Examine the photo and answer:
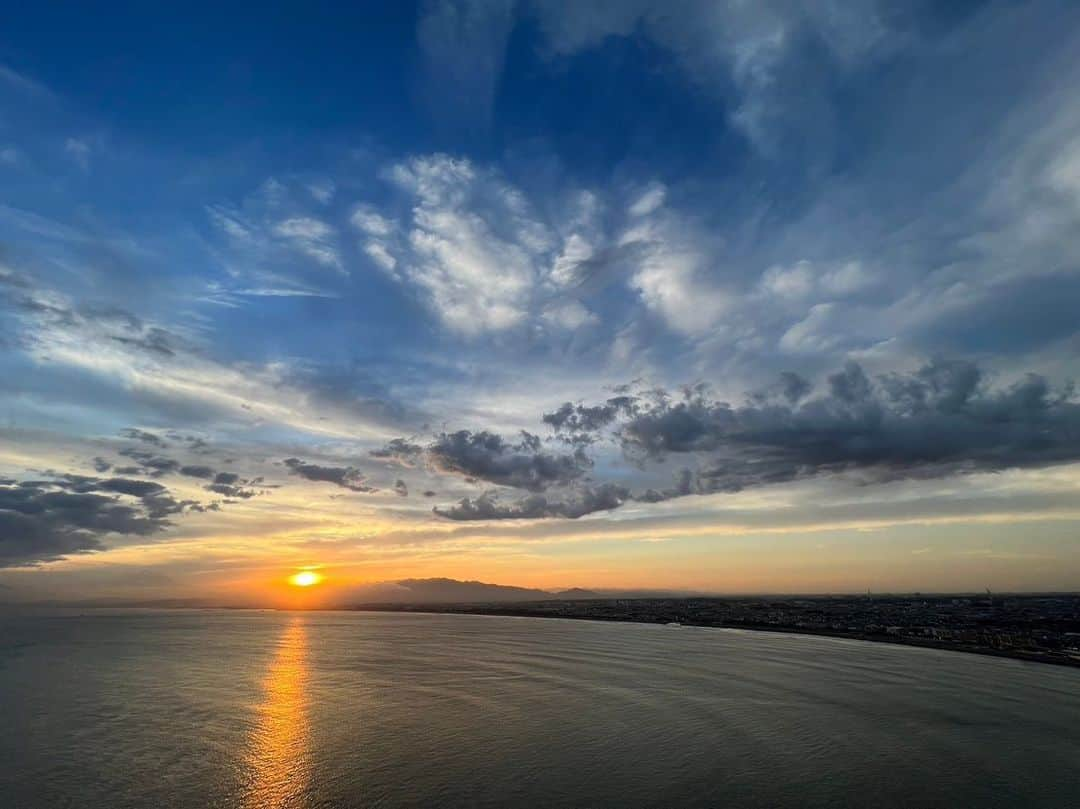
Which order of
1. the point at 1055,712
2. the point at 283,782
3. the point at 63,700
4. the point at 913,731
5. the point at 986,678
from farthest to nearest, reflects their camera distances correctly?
the point at 986,678 → the point at 63,700 → the point at 1055,712 → the point at 913,731 → the point at 283,782

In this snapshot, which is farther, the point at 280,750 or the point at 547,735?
the point at 547,735

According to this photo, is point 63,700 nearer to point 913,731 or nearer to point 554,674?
point 554,674

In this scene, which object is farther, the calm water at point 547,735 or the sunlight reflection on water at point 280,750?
the calm water at point 547,735

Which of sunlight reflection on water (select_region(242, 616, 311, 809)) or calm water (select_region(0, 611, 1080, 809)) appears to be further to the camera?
calm water (select_region(0, 611, 1080, 809))

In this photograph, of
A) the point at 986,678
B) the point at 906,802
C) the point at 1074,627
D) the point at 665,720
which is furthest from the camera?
the point at 1074,627

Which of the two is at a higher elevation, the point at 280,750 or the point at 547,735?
the point at 547,735

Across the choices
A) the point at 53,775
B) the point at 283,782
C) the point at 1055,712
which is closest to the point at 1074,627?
the point at 1055,712

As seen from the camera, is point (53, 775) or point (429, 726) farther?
point (429, 726)
